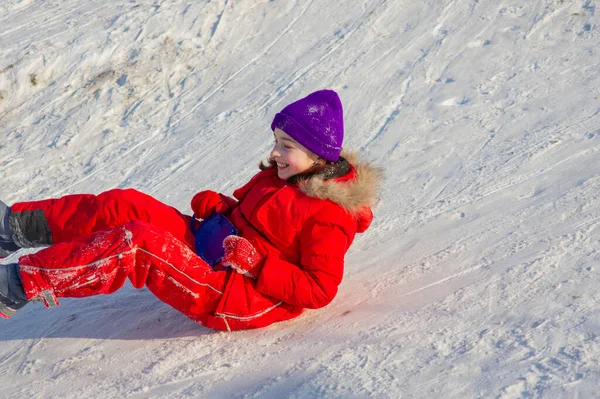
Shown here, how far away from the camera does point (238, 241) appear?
2848mm

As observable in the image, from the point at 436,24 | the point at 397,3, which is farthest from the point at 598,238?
the point at 397,3

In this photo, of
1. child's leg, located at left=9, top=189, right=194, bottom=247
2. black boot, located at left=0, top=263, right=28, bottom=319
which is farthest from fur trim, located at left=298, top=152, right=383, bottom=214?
black boot, located at left=0, top=263, right=28, bottom=319

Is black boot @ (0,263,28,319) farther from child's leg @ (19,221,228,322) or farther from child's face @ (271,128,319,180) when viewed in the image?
child's face @ (271,128,319,180)

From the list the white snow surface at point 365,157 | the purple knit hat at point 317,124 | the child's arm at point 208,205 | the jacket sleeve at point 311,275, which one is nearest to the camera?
the white snow surface at point 365,157

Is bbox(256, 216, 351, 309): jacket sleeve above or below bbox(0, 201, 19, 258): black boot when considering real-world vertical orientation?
below

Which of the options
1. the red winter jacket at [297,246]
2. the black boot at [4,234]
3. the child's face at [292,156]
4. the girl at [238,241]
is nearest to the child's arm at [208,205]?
the girl at [238,241]

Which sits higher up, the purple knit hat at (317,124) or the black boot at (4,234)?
the black boot at (4,234)

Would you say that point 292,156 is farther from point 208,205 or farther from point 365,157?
point 365,157

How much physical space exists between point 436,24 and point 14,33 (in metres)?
3.82

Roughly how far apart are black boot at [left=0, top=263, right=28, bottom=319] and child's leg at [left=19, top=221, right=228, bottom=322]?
1.0 inches

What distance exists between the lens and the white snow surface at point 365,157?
2.48m

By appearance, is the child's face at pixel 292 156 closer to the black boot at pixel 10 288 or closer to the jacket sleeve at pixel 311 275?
the jacket sleeve at pixel 311 275

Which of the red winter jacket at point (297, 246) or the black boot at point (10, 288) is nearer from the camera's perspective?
the black boot at point (10, 288)

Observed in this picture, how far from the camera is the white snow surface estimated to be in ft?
8.14
